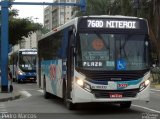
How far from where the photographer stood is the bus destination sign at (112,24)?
1678cm

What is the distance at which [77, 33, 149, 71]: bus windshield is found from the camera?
1631cm

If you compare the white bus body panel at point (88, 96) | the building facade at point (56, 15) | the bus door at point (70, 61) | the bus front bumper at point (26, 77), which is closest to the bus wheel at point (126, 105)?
the white bus body panel at point (88, 96)

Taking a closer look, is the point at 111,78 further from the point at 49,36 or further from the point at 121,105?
the point at 49,36

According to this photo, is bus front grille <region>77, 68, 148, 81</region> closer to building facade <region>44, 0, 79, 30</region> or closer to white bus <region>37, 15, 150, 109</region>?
white bus <region>37, 15, 150, 109</region>

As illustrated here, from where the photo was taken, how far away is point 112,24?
16.9m

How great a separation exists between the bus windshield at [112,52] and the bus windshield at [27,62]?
2927cm

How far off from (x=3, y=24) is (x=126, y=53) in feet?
42.8

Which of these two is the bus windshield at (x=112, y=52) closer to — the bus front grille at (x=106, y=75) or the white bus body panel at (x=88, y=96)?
the bus front grille at (x=106, y=75)

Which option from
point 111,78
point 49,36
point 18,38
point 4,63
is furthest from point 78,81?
point 18,38

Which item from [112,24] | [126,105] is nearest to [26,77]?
[126,105]

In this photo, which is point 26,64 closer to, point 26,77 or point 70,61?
point 26,77

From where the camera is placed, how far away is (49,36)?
2291 centimetres

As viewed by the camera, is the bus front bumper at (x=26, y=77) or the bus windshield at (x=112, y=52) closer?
the bus windshield at (x=112, y=52)

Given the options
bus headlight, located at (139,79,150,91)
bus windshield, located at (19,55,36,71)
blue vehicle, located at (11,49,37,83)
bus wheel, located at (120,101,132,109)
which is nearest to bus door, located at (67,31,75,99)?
bus wheel, located at (120,101,132,109)
